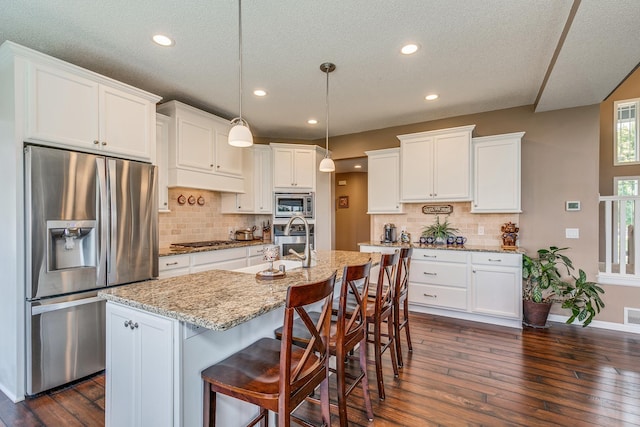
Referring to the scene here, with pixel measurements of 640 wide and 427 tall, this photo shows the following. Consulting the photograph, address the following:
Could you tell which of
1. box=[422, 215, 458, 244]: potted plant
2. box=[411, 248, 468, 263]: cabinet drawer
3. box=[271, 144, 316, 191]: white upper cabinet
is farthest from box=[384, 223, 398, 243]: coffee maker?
box=[271, 144, 316, 191]: white upper cabinet

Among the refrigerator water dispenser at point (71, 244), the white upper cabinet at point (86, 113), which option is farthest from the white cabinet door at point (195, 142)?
the refrigerator water dispenser at point (71, 244)

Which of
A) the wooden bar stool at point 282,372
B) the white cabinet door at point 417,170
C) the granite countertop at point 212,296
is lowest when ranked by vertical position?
the wooden bar stool at point 282,372

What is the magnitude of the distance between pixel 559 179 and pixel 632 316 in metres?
1.67

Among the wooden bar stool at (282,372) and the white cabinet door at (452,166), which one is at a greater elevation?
the white cabinet door at (452,166)

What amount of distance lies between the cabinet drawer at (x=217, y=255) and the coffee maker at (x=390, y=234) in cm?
Result: 207

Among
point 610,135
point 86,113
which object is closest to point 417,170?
point 86,113

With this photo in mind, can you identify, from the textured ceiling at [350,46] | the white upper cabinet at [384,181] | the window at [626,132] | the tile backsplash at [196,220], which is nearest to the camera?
the textured ceiling at [350,46]

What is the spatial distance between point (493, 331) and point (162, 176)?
4.09m

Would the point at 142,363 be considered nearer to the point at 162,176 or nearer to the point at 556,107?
the point at 162,176

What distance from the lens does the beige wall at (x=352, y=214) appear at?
7.58m

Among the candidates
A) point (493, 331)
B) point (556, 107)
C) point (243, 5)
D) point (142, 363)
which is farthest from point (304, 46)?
point (493, 331)

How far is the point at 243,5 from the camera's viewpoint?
6.61ft

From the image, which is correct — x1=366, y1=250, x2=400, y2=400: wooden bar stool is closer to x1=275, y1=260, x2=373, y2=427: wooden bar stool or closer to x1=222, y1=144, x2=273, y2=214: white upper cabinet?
x1=275, y1=260, x2=373, y2=427: wooden bar stool

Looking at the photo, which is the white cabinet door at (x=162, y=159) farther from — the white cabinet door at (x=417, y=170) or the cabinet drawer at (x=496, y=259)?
the cabinet drawer at (x=496, y=259)
